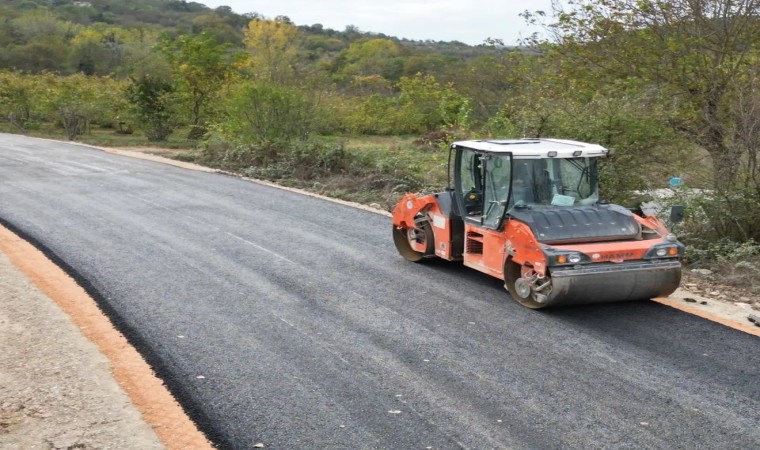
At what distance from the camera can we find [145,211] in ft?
53.7

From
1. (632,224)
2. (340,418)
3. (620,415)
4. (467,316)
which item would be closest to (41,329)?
(340,418)

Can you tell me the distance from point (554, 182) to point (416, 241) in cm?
243

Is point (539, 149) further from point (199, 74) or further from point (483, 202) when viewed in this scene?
point (199, 74)

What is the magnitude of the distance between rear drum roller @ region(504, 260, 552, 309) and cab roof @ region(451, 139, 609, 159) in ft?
4.49

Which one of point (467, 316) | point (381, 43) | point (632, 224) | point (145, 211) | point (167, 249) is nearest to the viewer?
point (467, 316)

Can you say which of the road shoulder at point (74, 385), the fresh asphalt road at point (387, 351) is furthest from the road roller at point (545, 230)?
the road shoulder at point (74, 385)

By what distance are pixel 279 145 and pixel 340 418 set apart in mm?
19005

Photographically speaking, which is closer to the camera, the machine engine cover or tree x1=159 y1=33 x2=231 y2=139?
the machine engine cover

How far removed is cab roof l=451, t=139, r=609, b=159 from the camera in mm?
10141

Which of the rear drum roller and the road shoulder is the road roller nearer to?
the rear drum roller

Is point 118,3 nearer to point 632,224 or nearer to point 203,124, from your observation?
point 203,124

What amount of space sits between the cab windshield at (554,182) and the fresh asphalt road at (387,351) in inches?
51.1

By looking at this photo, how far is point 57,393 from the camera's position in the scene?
22.8 ft

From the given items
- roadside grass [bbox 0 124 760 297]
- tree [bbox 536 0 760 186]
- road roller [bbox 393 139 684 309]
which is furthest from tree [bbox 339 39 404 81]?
road roller [bbox 393 139 684 309]
